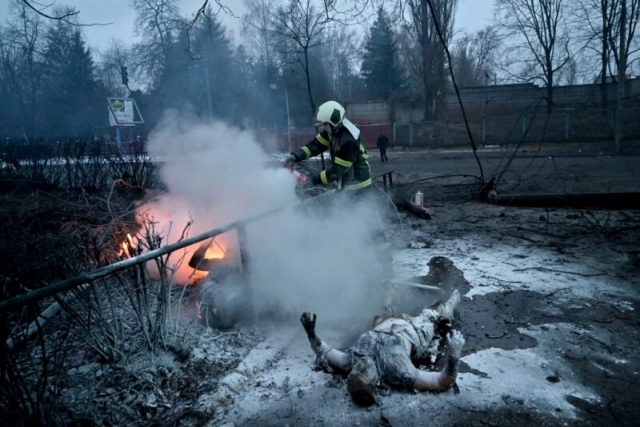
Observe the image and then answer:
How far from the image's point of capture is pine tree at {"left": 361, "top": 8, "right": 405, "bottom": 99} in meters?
45.6

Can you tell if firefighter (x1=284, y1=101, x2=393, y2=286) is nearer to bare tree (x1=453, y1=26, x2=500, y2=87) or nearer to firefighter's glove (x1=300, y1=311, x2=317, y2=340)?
firefighter's glove (x1=300, y1=311, x2=317, y2=340)

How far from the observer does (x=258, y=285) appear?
4113 mm

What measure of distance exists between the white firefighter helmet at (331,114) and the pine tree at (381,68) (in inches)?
1708

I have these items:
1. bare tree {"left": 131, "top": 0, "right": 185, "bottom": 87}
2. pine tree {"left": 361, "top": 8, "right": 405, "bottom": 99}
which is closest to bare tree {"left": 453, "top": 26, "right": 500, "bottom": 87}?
pine tree {"left": 361, "top": 8, "right": 405, "bottom": 99}

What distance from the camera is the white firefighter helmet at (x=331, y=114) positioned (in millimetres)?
5070

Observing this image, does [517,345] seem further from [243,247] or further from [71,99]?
[71,99]

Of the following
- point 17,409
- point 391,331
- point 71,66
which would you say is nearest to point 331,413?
point 391,331

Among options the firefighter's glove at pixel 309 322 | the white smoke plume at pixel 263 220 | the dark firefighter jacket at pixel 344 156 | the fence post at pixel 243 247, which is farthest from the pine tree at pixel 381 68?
the firefighter's glove at pixel 309 322

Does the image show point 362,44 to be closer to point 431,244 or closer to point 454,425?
point 431,244

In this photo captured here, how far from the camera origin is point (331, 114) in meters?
5.05

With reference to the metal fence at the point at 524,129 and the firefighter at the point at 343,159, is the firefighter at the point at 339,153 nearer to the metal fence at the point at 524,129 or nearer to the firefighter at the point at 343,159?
the firefighter at the point at 343,159

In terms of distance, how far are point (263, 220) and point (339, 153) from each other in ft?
4.91

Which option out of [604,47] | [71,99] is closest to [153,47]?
[71,99]

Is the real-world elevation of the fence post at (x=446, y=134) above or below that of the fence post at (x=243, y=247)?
above
